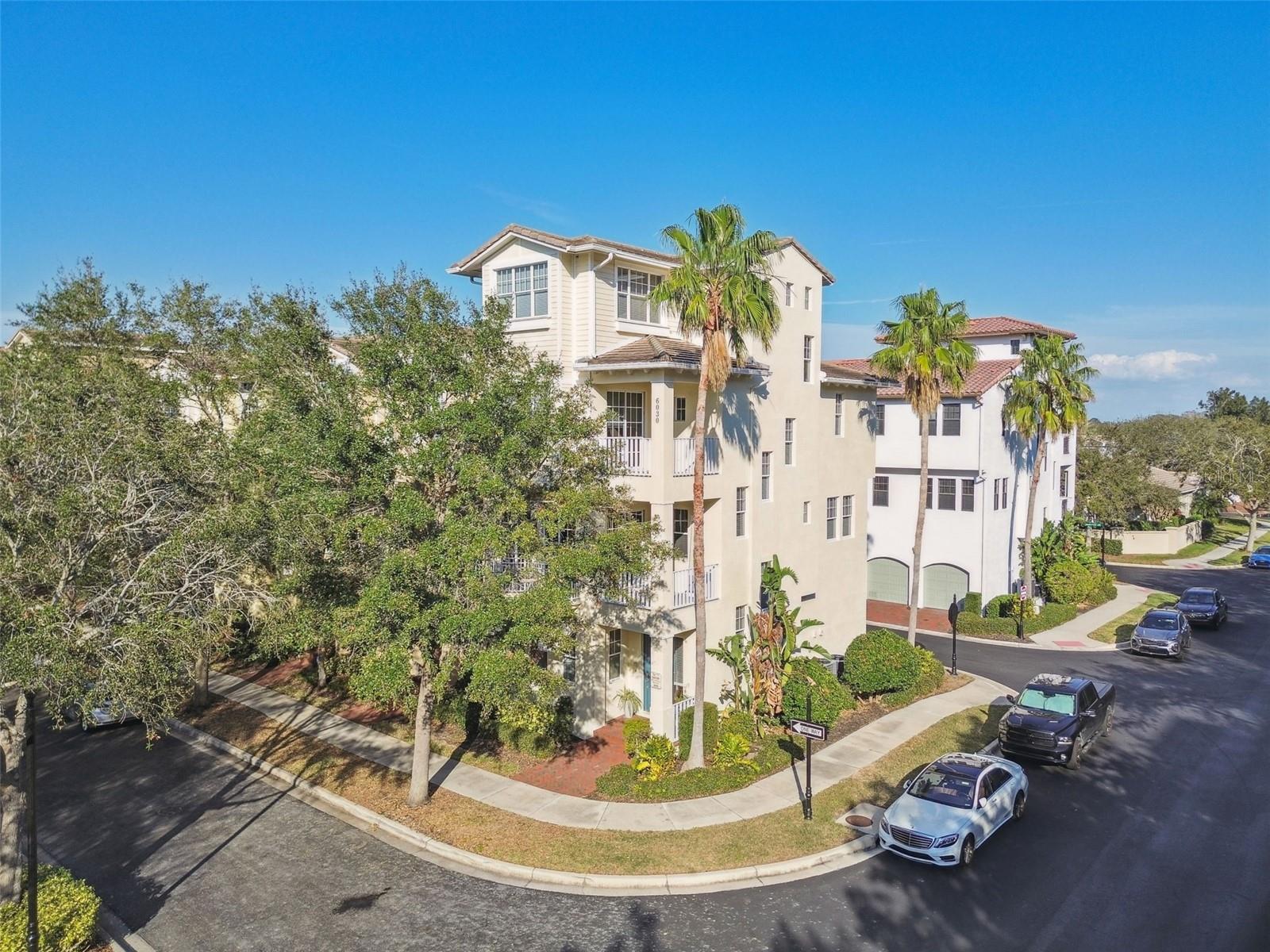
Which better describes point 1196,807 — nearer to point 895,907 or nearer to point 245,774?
point 895,907

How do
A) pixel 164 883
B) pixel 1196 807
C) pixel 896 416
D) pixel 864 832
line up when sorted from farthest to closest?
pixel 896 416 → pixel 1196 807 → pixel 864 832 → pixel 164 883

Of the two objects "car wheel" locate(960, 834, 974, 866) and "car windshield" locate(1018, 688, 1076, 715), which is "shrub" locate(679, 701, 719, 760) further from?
"car windshield" locate(1018, 688, 1076, 715)

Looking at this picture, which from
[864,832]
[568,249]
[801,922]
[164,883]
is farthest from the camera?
[568,249]

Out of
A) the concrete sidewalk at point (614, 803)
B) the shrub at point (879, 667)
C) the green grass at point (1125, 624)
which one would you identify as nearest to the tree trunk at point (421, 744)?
the concrete sidewalk at point (614, 803)

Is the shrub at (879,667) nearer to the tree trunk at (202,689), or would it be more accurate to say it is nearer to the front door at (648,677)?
the front door at (648,677)

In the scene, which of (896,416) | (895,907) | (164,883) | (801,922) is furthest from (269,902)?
(896,416)
